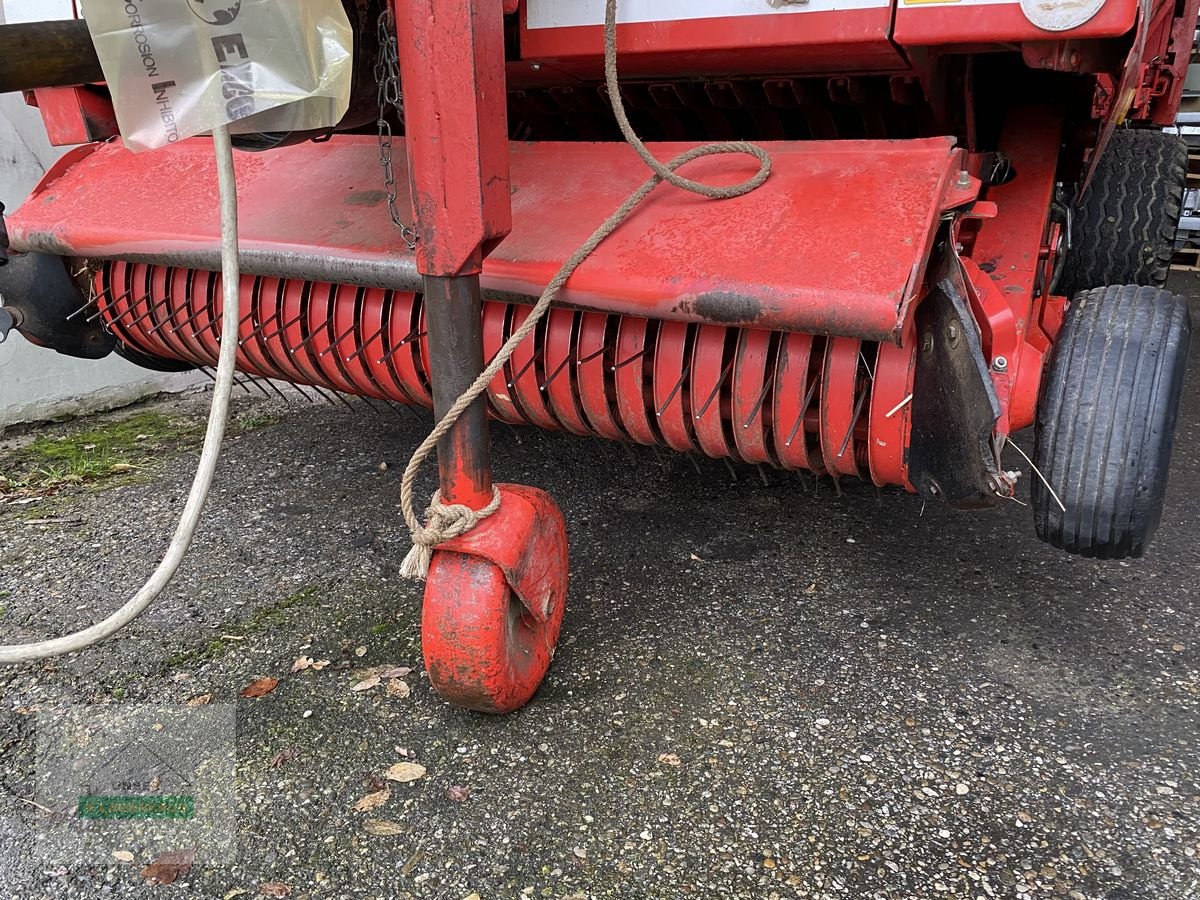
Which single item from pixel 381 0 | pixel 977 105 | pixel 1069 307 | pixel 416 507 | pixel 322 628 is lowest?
pixel 416 507

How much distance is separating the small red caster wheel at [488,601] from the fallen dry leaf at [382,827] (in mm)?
220

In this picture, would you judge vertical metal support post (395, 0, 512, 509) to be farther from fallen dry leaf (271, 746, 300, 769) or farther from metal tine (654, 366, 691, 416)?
fallen dry leaf (271, 746, 300, 769)

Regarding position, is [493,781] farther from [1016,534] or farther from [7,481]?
[7,481]

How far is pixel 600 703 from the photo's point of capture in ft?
5.76

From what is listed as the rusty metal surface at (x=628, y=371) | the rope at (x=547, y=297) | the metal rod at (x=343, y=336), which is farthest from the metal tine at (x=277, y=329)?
the rope at (x=547, y=297)

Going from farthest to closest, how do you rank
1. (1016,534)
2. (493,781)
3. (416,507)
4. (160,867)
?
(416,507)
(1016,534)
(493,781)
(160,867)

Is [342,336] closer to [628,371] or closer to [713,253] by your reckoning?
[628,371]

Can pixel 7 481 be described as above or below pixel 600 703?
below

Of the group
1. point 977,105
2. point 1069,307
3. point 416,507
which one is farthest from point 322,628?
point 977,105

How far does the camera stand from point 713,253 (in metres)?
1.53

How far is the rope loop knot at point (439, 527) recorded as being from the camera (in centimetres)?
147

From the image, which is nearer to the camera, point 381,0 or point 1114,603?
point 381,0

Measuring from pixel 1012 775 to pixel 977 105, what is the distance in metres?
1.52

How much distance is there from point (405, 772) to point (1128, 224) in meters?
2.44
